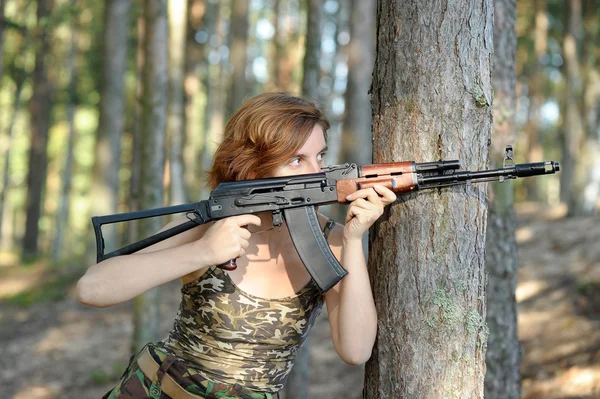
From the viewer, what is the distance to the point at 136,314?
6117 millimetres

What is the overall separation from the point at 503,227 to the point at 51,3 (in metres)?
15.2

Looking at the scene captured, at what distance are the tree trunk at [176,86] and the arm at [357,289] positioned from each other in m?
6.08

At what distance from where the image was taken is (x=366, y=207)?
8.72ft

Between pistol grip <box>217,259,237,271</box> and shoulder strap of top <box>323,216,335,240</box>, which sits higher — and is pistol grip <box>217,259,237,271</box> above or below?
below

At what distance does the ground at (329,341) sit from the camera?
21.9 feet

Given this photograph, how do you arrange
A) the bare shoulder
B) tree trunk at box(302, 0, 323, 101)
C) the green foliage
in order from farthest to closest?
the green foliage → tree trunk at box(302, 0, 323, 101) → the bare shoulder

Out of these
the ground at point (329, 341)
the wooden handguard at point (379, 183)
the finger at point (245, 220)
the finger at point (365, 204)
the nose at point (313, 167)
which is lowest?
the ground at point (329, 341)

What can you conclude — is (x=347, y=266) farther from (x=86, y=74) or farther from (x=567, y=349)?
(x=86, y=74)

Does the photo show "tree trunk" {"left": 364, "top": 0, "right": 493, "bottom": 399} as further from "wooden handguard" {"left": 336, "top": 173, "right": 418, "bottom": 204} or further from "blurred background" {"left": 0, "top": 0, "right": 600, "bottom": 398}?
"blurred background" {"left": 0, "top": 0, "right": 600, "bottom": 398}

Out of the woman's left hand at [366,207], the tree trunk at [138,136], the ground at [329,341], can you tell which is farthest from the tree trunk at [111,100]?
the woman's left hand at [366,207]

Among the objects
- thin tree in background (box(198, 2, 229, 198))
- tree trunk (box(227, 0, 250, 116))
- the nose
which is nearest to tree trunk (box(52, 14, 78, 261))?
thin tree in background (box(198, 2, 229, 198))

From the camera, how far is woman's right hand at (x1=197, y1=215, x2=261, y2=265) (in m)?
2.71

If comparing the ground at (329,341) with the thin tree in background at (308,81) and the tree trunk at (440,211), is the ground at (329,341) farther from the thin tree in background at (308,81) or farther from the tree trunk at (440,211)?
the tree trunk at (440,211)

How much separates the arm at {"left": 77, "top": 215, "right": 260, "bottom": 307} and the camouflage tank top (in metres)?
0.15
